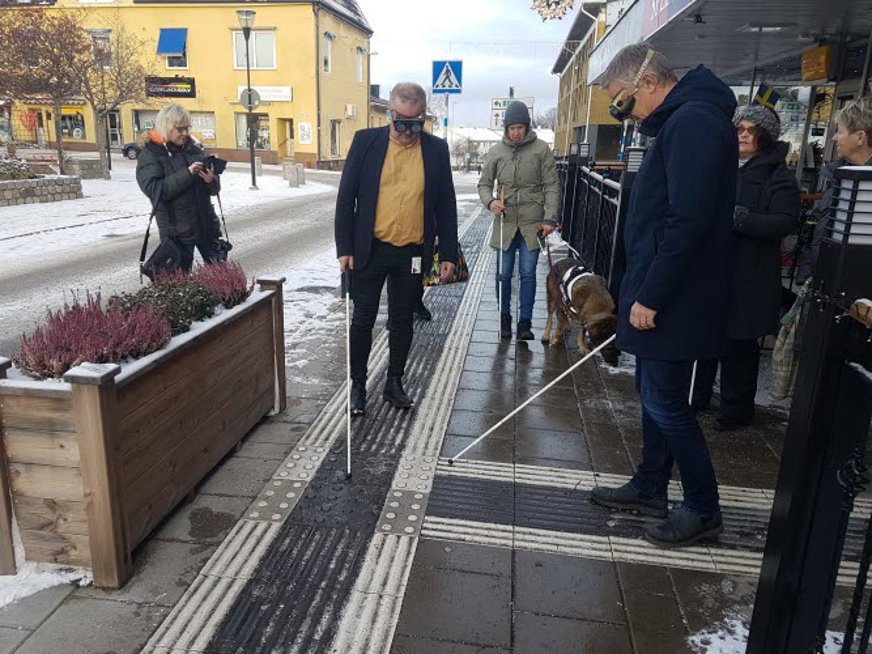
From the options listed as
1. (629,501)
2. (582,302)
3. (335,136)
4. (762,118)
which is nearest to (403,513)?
(629,501)

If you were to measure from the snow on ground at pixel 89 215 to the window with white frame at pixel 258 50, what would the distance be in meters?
15.5

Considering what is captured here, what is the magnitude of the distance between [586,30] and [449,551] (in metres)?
37.7

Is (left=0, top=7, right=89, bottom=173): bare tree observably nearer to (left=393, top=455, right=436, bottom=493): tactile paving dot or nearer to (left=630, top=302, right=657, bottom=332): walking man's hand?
(left=393, top=455, right=436, bottom=493): tactile paving dot

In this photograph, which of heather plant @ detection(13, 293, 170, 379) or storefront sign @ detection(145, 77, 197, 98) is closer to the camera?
heather plant @ detection(13, 293, 170, 379)

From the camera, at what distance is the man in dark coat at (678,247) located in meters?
2.63

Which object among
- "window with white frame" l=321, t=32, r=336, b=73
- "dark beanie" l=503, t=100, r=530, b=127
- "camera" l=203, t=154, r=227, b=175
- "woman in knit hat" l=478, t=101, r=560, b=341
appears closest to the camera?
"camera" l=203, t=154, r=227, b=175

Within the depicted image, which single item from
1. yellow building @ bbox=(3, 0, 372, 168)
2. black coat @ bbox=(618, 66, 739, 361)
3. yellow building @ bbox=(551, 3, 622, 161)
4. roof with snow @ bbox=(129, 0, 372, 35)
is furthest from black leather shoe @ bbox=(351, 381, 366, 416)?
roof with snow @ bbox=(129, 0, 372, 35)

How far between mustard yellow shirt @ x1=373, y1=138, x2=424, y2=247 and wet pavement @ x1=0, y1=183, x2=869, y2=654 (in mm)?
1235

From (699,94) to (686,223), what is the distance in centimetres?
54

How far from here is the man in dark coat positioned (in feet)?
8.62

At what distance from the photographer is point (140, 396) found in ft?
8.91

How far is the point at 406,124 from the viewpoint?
4.05 meters

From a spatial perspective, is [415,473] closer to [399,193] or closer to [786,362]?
[399,193]

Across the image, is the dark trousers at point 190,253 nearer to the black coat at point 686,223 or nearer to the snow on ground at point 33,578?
the snow on ground at point 33,578
